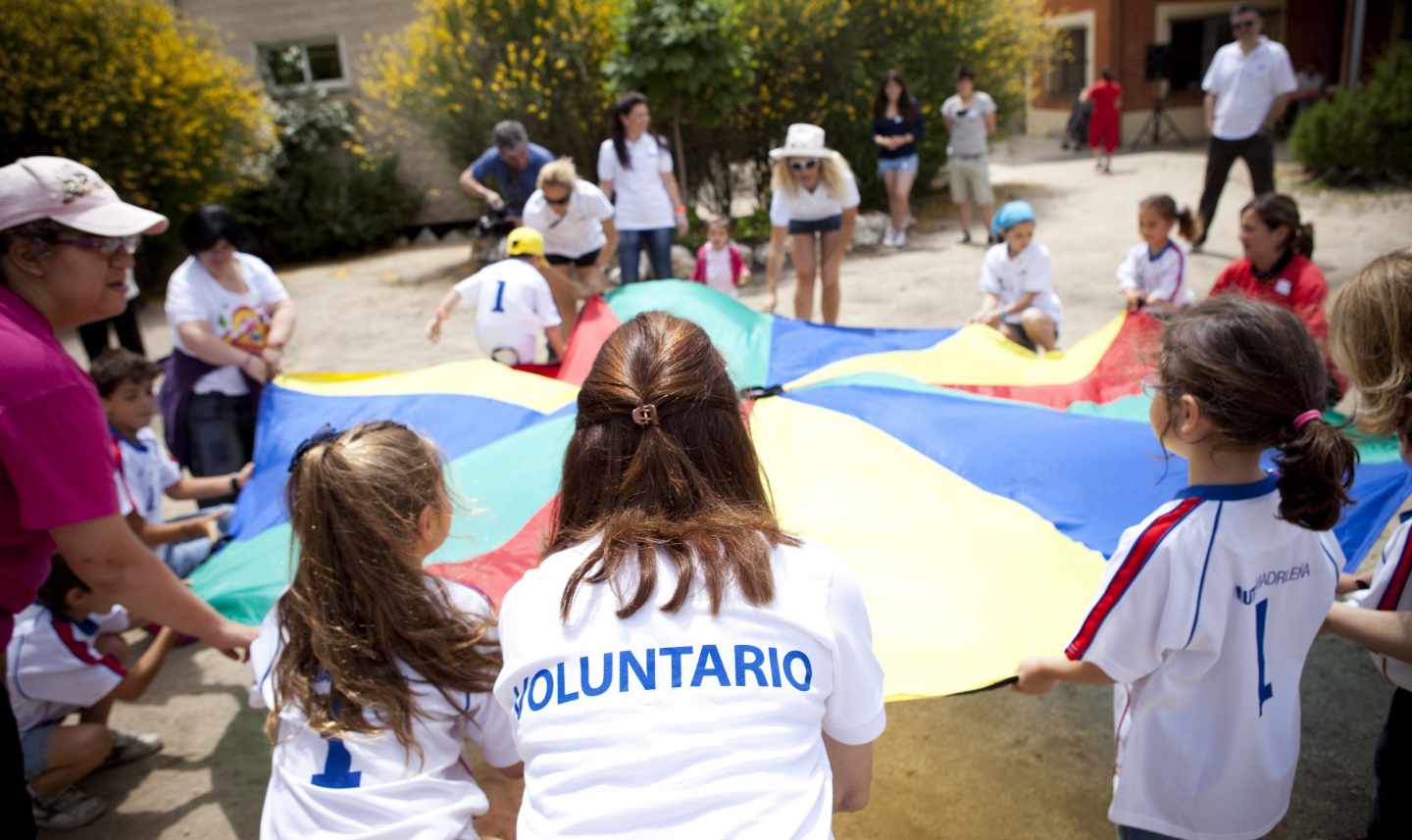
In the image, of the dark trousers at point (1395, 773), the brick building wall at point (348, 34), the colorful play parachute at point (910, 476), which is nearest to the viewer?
the dark trousers at point (1395, 773)

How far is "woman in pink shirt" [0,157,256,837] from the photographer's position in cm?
163

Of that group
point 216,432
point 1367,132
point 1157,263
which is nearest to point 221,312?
point 216,432

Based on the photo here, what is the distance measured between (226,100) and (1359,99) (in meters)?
11.5

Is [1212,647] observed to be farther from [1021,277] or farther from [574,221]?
[574,221]

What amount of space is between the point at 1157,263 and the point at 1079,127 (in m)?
13.1

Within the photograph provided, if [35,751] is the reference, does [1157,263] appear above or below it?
above

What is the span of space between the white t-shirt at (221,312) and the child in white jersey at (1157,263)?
11.5 ft

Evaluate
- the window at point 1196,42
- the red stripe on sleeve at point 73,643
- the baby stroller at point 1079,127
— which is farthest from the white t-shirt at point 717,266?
the window at point 1196,42

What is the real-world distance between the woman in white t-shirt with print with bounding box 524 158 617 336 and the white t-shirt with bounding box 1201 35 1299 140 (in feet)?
14.6

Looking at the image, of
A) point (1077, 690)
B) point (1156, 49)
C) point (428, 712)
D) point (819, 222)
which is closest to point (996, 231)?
point (819, 222)

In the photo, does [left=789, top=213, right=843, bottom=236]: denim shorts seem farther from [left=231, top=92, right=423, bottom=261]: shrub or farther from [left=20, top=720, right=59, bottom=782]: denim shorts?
[left=231, top=92, right=423, bottom=261]: shrub

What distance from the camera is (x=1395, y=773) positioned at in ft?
5.78

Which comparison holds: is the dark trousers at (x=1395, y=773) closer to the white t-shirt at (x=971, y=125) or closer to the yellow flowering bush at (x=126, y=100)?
the white t-shirt at (x=971, y=125)

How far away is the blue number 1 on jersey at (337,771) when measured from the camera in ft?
4.86
